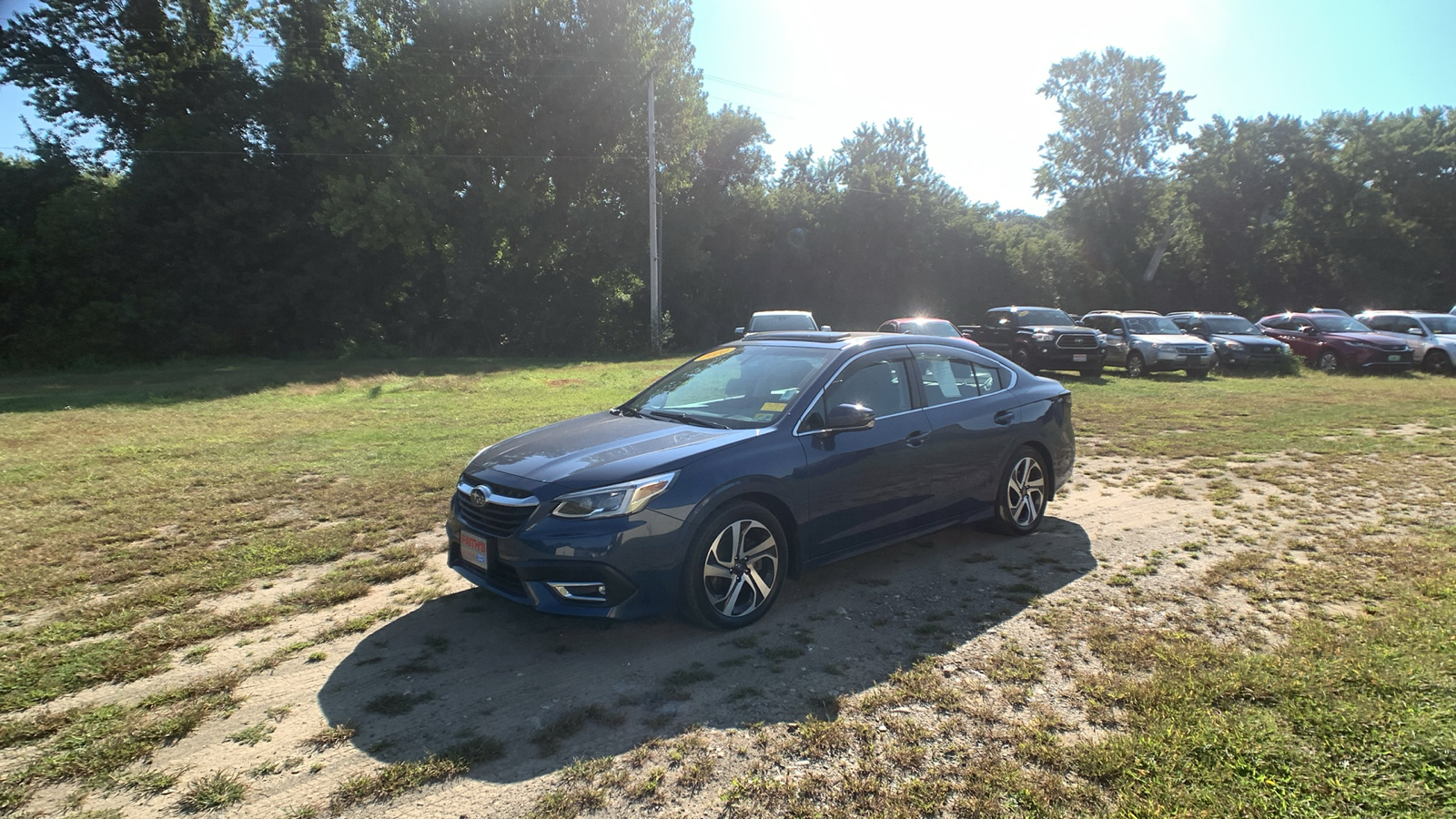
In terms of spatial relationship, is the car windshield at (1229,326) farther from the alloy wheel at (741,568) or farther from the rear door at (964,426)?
the alloy wheel at (741,568)

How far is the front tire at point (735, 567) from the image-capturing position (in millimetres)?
4188

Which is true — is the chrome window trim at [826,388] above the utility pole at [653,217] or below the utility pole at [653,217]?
below

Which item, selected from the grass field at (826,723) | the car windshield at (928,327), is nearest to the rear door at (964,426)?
the grass field at (826,723)

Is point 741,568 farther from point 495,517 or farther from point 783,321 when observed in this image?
A: point 783,321

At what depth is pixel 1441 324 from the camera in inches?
885

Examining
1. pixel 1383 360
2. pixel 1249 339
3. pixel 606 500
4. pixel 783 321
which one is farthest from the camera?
pixel 1249 339

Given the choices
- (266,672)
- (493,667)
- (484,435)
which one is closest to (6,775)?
(266,672)

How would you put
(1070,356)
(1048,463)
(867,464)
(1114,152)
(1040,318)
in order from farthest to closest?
(1114,152)
(1040,318)
(1070,356)
(1048,463)
(867,464)

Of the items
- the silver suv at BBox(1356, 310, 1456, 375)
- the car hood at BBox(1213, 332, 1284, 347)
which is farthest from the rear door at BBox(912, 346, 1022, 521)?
the silver suv at BBox(1356, 310, 1456, 375)

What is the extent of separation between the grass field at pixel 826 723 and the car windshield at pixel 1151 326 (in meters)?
9.44

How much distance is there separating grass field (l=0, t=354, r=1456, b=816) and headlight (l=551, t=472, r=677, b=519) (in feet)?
4.14

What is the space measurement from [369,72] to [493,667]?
31.4m

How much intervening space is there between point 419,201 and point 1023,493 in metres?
28.1

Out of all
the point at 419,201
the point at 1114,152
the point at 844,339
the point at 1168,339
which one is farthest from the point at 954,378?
the point at 1114,152
